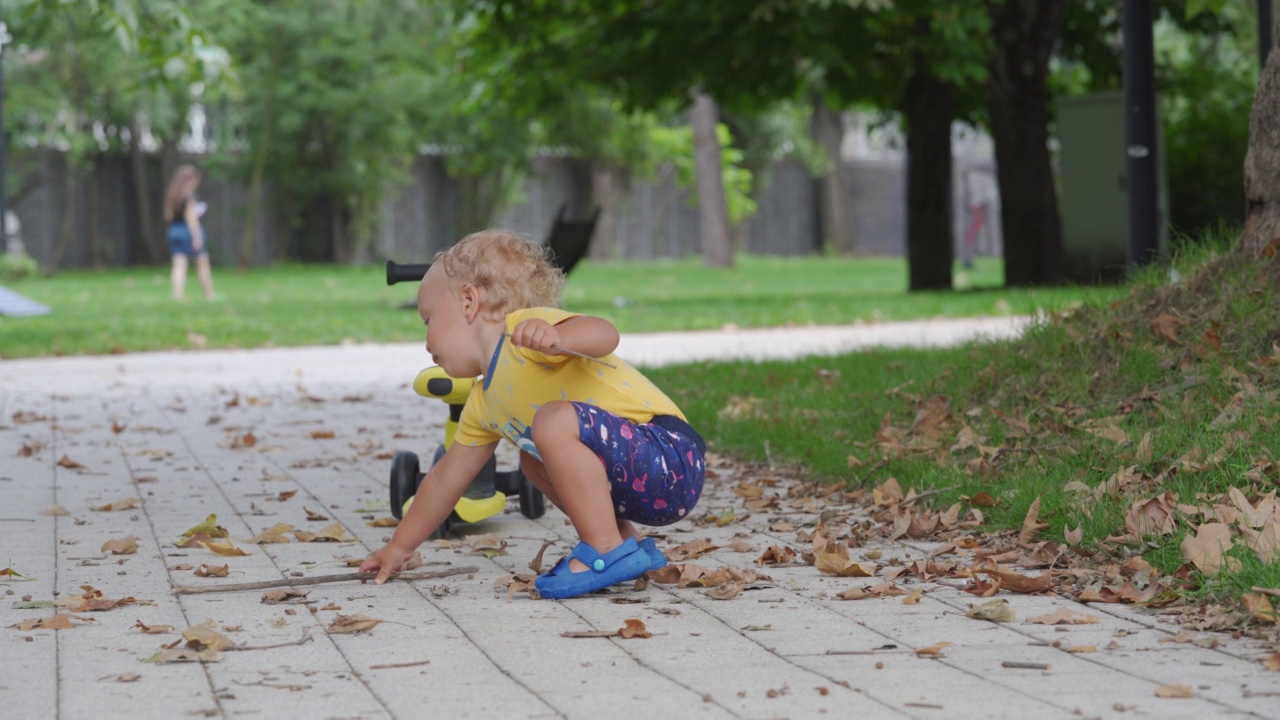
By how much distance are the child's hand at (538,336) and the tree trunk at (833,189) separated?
35.0 metres

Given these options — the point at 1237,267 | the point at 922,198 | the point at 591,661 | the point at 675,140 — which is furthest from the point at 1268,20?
the point at 675,140

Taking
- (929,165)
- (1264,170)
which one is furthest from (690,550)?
(929,165)

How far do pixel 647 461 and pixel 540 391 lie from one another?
1.08ft

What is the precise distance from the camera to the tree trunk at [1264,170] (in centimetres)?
582

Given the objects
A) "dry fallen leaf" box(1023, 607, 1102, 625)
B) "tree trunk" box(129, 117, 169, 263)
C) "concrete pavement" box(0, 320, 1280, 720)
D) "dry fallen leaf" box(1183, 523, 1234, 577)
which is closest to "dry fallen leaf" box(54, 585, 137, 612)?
"concrete pavement" box(0, 320, 1280, 720)

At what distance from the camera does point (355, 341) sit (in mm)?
13289

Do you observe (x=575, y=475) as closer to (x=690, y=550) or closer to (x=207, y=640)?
(x=690, y=550)

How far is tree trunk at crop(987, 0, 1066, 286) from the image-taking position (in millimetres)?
16156

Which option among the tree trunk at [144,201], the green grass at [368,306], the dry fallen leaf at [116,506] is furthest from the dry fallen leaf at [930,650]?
the tree trunk at [144,201]

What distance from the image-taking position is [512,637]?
11.7 ft

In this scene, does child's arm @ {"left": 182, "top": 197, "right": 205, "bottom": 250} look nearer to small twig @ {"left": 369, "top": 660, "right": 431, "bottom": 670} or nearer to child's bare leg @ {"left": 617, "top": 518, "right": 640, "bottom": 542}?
child's bare leg @ {"left": 617, "top": 518, "right": 640, "bottom": 542}

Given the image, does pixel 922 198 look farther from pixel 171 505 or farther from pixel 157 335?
pixel 171 505

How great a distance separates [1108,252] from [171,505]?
1295 cm

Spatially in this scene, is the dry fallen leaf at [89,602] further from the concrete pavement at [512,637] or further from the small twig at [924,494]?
the small twig at [924,494]
